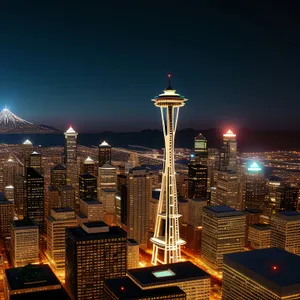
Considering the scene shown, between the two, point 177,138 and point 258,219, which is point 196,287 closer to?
point 258,219

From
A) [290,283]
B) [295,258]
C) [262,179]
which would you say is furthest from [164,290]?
[262,179]

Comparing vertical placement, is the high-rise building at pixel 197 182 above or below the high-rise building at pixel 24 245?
above

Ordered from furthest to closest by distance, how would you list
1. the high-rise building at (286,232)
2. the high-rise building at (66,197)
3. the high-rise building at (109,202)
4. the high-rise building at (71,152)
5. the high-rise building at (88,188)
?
the high-rise building at (71,152)
the high-rise building at (88,188)
the high-rise building at (66,197)
the high-rise building at (109,202)
the high-rise building at (286,232)

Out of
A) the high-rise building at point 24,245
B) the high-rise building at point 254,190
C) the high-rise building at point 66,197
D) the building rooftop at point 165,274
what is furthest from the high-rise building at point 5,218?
the high-rise building at point 254,190

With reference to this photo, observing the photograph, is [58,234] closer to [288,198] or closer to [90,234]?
[90,234]

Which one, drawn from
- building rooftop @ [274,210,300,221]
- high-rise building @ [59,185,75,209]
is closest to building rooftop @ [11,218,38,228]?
high-rise building @ [59,185,75,209]

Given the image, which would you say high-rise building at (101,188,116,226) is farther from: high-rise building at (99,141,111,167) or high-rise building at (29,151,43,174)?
high-rise building at (99,141,111,167)

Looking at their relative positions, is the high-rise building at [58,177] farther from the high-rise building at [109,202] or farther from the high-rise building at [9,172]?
the high-rise building at [109,202]
